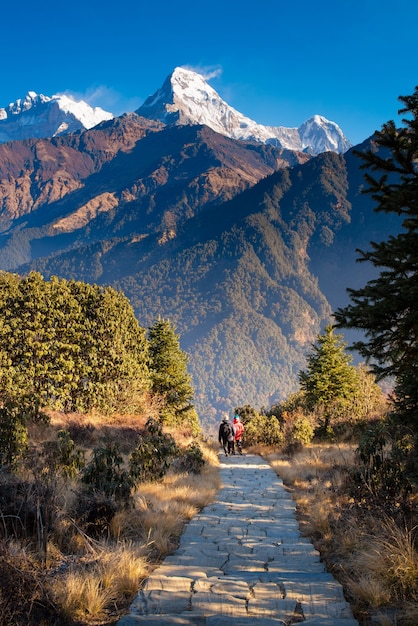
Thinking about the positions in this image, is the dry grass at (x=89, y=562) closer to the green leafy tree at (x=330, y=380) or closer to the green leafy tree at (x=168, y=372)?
the green leafy tree at (x=330, y=380)

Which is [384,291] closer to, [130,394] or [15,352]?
[15,352]

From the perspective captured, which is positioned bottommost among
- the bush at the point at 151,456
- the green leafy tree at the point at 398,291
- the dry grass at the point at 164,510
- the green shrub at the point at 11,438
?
the dry grass at the point at 164,510

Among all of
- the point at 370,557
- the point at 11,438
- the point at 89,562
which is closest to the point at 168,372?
the point at 11,438

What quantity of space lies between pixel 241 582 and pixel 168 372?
77.5 ft

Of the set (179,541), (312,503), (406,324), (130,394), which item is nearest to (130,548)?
(179,541)

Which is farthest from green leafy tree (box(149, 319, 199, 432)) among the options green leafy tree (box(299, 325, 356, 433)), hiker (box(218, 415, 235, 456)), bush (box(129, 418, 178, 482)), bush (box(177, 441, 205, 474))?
bush (box(129, 418, 178, 482))

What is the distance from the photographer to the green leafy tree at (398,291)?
4.82 m

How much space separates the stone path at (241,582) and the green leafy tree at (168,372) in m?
19.9

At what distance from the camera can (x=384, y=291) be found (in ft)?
16.6

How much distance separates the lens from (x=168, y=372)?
2783 cm

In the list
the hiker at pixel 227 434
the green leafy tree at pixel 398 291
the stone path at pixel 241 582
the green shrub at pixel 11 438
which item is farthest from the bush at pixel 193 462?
the green leafy tree at pixel 398 291

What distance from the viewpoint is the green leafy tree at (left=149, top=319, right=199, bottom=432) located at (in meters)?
27.2

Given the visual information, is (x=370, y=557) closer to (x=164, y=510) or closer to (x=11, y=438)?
(x=164, y=510)

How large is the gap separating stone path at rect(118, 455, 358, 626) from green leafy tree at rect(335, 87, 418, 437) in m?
2.04
